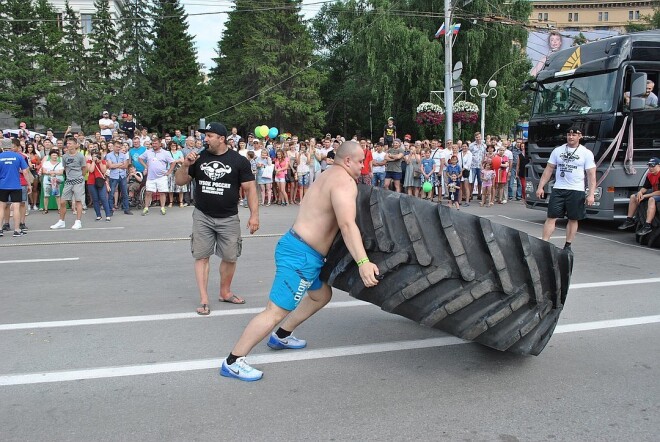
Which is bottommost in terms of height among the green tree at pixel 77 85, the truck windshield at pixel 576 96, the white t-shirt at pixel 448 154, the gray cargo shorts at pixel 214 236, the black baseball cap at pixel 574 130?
the gray cargo shorts at pixel 214 236

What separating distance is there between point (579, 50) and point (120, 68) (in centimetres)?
4130

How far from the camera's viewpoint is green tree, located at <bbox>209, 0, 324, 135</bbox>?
44.2m

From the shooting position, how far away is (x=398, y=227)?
3.91 metres

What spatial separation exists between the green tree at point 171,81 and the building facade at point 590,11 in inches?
3131

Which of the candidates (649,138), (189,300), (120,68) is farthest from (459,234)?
(120,68)

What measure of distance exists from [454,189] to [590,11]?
108410 millimetres

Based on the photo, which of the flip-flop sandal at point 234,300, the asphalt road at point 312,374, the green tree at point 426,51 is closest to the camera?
the asphalt road at point 312,374

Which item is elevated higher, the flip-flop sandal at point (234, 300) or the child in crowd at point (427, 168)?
the child in crowd at point (427, 168)

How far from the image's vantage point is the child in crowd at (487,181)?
16094 mm

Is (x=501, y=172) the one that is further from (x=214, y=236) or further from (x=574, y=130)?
(x=214, y=236)

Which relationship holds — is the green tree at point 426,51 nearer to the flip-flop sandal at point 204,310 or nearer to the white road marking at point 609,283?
the white road marking at point 609,283

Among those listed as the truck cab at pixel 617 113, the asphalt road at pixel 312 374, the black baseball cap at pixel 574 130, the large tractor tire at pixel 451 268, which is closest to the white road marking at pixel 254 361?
the asphalt road at pixel 312 374

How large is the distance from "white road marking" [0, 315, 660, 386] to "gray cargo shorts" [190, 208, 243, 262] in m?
1.59

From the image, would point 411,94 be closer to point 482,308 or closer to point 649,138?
point 649,138
